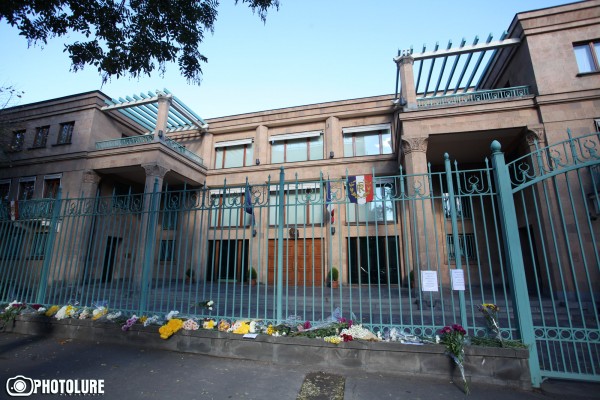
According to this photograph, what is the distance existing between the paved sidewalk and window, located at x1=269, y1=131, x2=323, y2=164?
43.7 feet

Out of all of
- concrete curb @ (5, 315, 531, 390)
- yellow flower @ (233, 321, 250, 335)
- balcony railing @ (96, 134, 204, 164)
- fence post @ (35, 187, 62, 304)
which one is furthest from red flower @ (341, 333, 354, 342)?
balcony railing @ (96, 134, 204, 164)

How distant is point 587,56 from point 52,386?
16796 mm

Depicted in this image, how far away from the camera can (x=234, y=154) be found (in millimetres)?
18188

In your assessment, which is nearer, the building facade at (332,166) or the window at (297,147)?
the building facade at (332,166)

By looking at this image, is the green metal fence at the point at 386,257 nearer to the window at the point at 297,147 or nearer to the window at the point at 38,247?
the window at the point at 38,247

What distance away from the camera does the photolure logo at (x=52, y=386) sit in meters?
3.57

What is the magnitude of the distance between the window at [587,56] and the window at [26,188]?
86.8 ft

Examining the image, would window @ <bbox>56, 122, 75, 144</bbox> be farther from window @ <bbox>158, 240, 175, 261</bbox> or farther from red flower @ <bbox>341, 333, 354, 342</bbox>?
red flower @ <bbox>341, 333, 354, 342</bbox>

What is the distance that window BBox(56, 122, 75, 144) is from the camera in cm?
1650

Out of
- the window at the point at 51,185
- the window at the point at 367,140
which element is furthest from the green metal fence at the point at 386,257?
the window at the point at 51,185

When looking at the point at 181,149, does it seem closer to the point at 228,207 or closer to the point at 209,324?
the point at 228,207

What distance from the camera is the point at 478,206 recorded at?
46.7ft

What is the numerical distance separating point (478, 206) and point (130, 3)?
15499 mm

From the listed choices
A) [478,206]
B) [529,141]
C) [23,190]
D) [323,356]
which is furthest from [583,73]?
[23,190]
